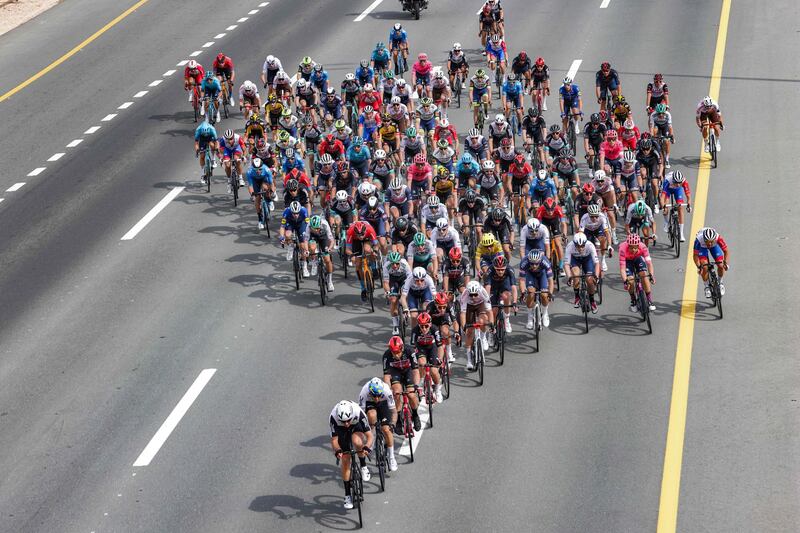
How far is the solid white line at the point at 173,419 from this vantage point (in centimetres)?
2594

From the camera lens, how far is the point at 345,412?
23.2m

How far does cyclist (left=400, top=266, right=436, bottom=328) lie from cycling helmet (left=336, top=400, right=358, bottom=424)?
5729mm

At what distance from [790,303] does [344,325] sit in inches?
367

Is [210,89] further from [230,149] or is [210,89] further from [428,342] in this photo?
[428,342]

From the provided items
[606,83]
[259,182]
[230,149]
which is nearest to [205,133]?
[230,149]

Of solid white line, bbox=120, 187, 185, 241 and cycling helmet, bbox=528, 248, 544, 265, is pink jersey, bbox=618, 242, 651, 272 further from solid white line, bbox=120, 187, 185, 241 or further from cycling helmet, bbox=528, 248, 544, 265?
solid white line, bbox=120, 187, 185, 241

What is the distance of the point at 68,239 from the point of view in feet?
121

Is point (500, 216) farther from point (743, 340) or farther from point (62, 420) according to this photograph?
point (62, 420)

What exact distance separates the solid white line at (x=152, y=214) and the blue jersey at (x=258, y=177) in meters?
3.35

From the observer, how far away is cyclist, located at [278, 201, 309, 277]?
32.5 metres

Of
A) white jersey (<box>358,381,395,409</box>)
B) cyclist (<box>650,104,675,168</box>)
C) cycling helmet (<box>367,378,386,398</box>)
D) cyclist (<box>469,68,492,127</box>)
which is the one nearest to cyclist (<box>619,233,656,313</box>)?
white jersey (<box>358,381,395,409</box>)

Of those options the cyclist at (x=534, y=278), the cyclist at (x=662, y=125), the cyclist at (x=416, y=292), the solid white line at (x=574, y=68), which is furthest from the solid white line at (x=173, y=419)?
the solid white line at (x=574, y=68)

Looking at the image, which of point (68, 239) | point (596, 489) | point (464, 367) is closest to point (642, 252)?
point (464, 367)

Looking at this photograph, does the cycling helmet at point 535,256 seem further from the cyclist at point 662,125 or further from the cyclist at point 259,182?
the cyclist at point 662,125
